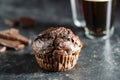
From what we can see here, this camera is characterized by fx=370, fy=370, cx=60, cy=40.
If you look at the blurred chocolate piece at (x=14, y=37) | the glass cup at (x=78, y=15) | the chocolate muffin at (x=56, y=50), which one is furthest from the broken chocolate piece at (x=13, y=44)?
the glass cup at (x=78, y=15)

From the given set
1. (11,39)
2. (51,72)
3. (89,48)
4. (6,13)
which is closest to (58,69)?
(51,72)

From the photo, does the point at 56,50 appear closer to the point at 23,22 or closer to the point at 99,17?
the point at 99,17

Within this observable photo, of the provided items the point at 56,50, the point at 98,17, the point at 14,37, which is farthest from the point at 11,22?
the point at 56,50

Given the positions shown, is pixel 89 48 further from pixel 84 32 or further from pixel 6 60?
pixel 6 60

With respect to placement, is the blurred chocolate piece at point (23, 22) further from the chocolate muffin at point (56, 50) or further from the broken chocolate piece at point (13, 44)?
the chocolate muffin at point (56, 50)

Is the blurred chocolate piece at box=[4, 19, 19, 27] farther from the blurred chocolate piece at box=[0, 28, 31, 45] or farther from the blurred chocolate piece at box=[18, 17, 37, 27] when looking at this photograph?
the blurred chocolate piece at box=[0, 28, 31, 45]

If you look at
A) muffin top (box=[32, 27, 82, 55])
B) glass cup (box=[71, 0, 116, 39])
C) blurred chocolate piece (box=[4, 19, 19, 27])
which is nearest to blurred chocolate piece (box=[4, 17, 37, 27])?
blurred chocolate piece (box=[4, 19, 19, 27])

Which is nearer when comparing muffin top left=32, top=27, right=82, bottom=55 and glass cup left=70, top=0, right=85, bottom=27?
muffin top left=32, top=27, right=82, bottom=55

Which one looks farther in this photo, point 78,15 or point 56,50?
point 78,15
